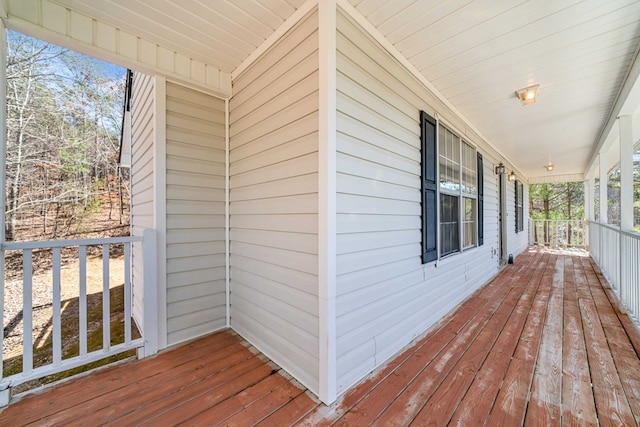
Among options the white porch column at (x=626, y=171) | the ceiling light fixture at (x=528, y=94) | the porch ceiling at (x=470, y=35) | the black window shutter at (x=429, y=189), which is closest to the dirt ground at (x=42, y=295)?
the porch ceiling at (x=470, y=35)

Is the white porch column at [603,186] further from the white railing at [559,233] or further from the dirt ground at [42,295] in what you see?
the dirt ground at [42,295]

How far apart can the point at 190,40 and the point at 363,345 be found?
2862 millimetres

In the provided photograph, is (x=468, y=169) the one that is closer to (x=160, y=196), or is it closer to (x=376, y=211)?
(x=376, y=211)

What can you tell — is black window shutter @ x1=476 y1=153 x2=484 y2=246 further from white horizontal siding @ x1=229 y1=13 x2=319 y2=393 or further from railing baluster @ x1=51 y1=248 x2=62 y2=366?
railing baluster @ x1=51 y1=248 x2=62 y2=366

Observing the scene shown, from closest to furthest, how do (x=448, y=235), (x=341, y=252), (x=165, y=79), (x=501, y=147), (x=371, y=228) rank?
(x=341, y=252) → (x=371, y=228) → (x=165, y=79) → (x=448, y=235) → (x=501, y=147)

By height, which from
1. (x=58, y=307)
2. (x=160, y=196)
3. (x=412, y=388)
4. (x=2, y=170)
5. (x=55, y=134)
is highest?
(x=55, y=134)

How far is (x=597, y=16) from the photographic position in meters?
1.86

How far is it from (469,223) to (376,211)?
106 inches


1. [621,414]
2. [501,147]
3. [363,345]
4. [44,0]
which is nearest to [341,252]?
[363,345]

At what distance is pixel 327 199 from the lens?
163 cm

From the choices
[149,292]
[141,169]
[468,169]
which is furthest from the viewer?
[468,169]

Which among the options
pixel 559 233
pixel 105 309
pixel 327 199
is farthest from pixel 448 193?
pixel 559 233

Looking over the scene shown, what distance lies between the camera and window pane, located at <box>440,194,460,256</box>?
3.11 metres

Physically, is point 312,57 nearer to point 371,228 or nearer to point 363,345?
point 371,228
